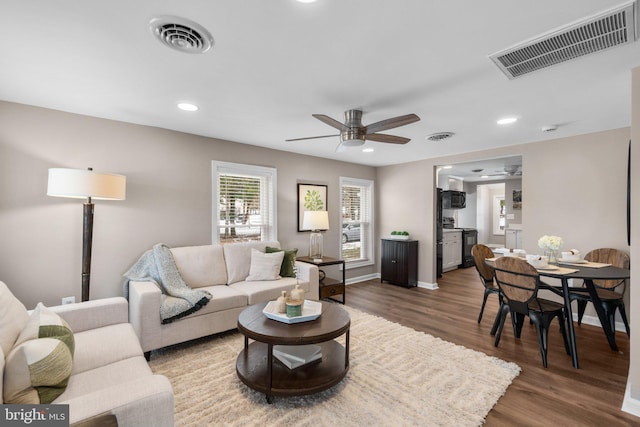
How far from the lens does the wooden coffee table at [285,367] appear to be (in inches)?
77.0

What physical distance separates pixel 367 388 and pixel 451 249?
18.4 ft

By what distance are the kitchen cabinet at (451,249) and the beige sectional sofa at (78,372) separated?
6396mm

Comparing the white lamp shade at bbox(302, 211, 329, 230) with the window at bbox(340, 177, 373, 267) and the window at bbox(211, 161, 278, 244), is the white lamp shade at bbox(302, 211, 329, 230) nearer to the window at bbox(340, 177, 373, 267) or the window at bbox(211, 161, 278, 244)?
the window at bbox(211, 161, 278, 244)

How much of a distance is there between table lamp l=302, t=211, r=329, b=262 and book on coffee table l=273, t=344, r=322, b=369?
6.67ft

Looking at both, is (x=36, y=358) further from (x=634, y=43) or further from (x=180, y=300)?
(x=634, y=43)

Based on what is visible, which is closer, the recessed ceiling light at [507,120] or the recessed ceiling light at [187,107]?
the recessed ceiling light at [187,107]

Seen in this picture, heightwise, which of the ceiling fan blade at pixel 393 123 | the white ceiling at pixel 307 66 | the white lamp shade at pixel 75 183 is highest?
the white ceiling at pixel 307 66

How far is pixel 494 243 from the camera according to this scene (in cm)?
934

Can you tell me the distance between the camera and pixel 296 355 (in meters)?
2.29

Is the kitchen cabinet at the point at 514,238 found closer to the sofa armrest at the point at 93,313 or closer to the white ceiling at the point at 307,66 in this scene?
the white ceiling at the point at 307,66

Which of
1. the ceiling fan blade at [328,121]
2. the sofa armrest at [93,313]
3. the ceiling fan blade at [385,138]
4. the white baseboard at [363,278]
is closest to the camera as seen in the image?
the sofa armrest at [93,313]

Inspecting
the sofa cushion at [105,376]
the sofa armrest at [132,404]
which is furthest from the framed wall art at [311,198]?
the sofa armrest at [132,404]

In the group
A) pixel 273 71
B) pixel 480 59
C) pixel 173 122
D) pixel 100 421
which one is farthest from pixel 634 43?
pixel 173 122

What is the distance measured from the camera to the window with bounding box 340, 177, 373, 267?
5734mm
